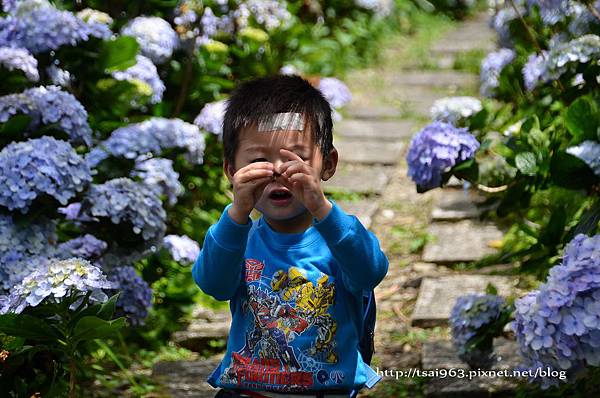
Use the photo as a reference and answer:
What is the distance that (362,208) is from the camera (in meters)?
4.54

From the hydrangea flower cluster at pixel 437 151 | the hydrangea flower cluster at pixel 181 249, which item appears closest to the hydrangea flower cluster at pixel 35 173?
the hydrangea flower cluster at pixel 181 249

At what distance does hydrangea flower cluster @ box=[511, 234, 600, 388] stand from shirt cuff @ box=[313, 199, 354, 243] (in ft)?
1.49

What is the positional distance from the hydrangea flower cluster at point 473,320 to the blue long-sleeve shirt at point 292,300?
26.3 inches

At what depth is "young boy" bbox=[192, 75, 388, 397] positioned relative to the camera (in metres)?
2.08

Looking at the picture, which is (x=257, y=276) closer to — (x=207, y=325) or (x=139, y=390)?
(x=139, y=390)

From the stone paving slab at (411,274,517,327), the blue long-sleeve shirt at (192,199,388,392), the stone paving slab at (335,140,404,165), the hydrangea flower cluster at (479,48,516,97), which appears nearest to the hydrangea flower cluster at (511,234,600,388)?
the blue long-sleeve shirt at (192,199,388,392)

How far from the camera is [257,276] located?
2.19m

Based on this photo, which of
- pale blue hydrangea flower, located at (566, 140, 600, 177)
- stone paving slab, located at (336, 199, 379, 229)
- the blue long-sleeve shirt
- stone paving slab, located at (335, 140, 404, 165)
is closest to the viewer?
the blue long-sleeve shirt

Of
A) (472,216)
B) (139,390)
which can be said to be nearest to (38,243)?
(139,390)

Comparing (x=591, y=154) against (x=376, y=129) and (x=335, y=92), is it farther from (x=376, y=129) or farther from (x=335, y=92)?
(x=376, y=129)

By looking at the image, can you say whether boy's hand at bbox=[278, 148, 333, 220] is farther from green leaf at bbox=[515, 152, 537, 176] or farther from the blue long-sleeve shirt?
green leaf at bbox=[515, 152, 537, 176]

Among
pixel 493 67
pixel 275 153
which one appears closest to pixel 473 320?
pixel 275 153

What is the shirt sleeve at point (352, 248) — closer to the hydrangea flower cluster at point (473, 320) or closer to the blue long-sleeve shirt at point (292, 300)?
the blue long-sleeve shirt at point (292, 300)

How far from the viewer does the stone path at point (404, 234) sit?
10.4 ft
